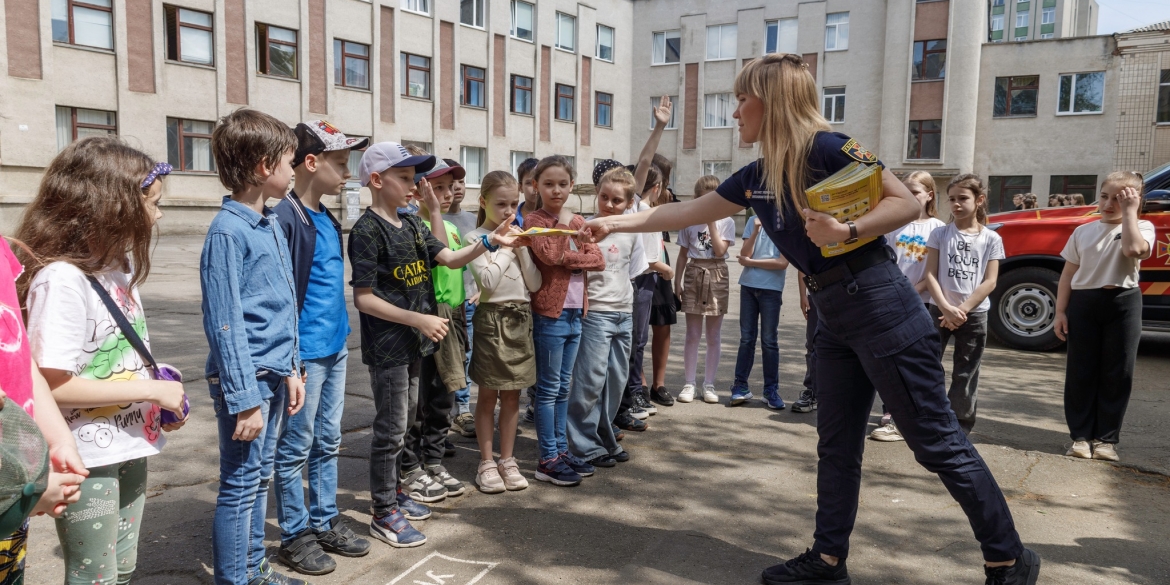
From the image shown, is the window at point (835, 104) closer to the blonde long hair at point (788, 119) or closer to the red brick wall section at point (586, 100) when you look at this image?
the red brick wall section at point (586, 100)

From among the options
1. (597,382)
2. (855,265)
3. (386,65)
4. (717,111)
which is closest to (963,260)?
(597,382)

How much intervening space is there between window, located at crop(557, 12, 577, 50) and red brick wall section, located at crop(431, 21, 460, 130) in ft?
20.5

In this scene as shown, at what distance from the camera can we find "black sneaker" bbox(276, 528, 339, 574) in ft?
11.2

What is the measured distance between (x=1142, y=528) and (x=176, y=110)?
27277mm

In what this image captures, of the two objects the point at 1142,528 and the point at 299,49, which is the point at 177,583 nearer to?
the point at 1142,528

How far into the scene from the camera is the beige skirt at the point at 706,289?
260 inches

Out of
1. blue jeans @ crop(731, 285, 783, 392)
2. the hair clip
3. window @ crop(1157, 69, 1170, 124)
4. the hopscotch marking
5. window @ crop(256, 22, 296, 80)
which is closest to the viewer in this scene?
the hair clip

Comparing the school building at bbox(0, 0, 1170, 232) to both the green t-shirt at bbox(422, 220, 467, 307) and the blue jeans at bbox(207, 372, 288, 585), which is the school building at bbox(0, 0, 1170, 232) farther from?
the blue jeans at bbox(207, 372, 288, 585)

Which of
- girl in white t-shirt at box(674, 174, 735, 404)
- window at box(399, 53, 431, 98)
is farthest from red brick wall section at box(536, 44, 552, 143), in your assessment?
girl in white t-shirt at box(674, 174, 735, 404)

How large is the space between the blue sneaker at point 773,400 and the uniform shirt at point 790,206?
10.4 feet

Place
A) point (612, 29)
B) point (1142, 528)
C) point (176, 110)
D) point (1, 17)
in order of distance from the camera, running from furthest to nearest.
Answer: point (612, 29) < point (176, 110) < point (1, 17) < point (1142, 528)

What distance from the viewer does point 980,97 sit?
3344 cm

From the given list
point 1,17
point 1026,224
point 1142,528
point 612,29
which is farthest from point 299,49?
point 1142,528

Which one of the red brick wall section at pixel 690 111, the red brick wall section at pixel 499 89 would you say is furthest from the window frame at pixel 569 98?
the red brick wall section at pixel 690 111
